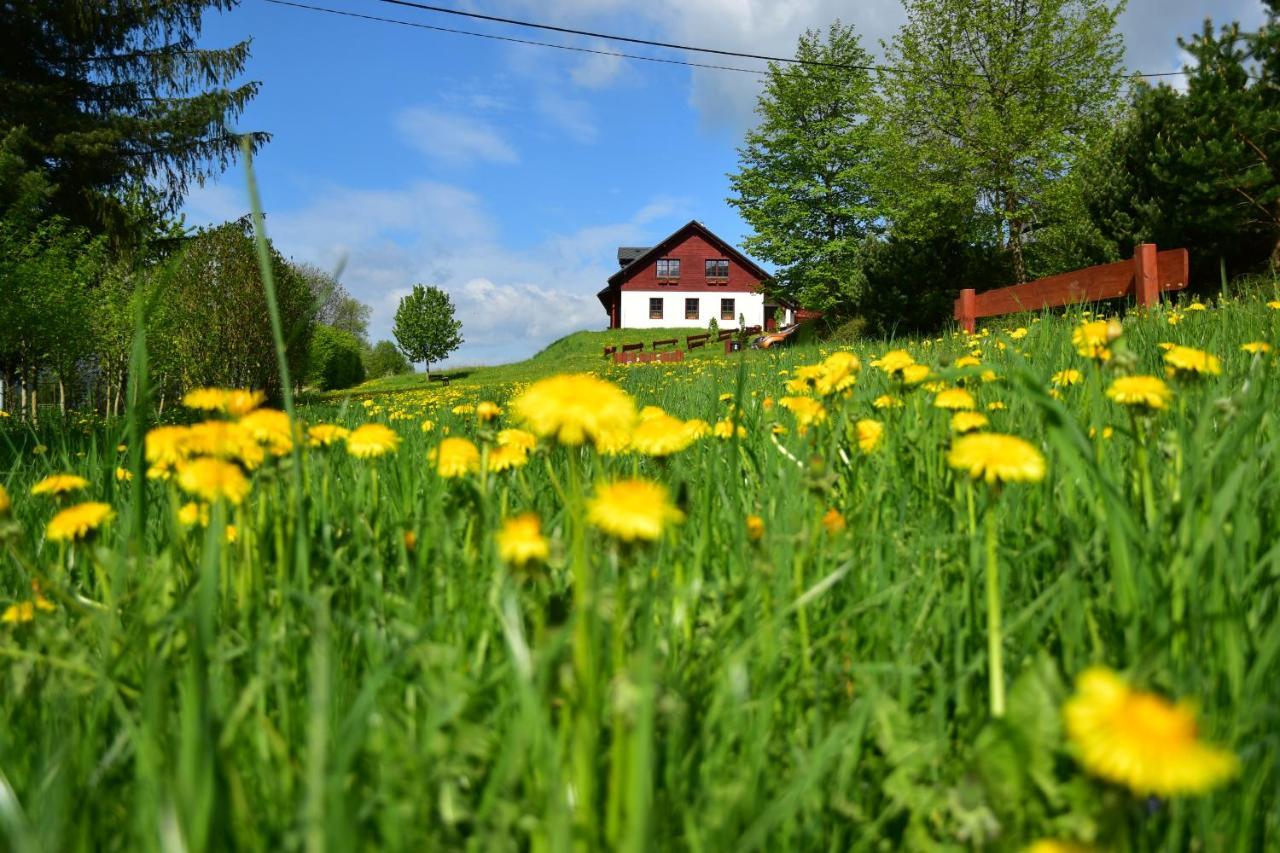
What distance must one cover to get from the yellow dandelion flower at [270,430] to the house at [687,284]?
154 feet

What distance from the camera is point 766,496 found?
4.79ft

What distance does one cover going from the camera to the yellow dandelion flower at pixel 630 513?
0.72 metres

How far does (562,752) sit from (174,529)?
2.55 ft

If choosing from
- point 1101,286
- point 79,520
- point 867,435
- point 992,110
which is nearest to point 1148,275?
point 1101,286

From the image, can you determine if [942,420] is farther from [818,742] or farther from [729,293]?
[729,293]

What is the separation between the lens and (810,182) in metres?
30.0

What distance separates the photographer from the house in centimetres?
4866

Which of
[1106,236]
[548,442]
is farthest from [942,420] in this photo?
[1106,236]

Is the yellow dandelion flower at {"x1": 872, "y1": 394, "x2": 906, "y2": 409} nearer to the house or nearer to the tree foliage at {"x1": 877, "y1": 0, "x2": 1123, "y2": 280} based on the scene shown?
the tree foliage at {"x1": 877, "y1": 0, "x2": 1123, "y2": 280}

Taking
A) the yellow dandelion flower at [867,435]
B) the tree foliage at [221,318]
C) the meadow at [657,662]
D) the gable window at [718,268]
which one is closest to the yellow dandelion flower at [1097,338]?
the meadow at [657,662]

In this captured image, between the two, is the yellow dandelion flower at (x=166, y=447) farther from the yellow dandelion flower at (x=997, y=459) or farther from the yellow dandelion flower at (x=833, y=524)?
the yellow dandelion flower at (x=997, y=459)

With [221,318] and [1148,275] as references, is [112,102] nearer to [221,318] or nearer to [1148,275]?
[221,318]

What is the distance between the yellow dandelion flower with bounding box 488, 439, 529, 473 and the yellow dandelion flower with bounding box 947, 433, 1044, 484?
809 mm

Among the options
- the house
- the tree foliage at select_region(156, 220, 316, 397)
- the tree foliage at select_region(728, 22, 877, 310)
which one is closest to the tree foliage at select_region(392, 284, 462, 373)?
the house
